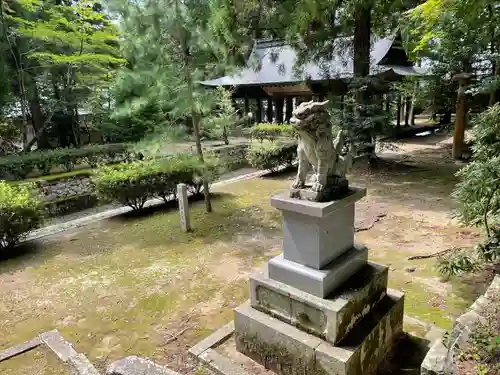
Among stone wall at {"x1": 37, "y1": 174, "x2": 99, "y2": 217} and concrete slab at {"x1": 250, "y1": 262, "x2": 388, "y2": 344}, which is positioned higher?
concrete slab at {"x1": 250, "y1": 262, "x2": 388, "y2": 344}

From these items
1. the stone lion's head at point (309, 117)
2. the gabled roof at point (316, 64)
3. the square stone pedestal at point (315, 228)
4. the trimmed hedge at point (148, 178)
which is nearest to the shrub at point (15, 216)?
the trimmed hedge at point (148, 178)

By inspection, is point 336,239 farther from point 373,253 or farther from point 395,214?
point 395,214

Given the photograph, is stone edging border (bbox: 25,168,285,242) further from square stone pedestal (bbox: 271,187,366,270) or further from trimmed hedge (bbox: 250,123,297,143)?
trimmed hedge (bbox: 250,123,297,143)

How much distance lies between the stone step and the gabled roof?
6.23m

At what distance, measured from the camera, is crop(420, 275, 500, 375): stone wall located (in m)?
1.85

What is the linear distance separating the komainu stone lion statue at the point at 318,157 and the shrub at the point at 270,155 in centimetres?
710

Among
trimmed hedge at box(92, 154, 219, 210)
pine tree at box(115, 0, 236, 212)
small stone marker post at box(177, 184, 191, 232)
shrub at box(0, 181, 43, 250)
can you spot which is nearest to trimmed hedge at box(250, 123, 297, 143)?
trimmed hedge at box(92, 154, 219, 210)

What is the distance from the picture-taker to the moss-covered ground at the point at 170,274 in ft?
10.7

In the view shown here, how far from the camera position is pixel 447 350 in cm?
198

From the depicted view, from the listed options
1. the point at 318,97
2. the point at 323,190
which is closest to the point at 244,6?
the point at 318,97

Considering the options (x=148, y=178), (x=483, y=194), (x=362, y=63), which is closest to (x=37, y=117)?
(x=148, y=178)

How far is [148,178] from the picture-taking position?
6.87 m

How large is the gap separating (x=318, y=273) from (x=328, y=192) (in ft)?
1.97

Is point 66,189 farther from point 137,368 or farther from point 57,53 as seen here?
point 57,53
